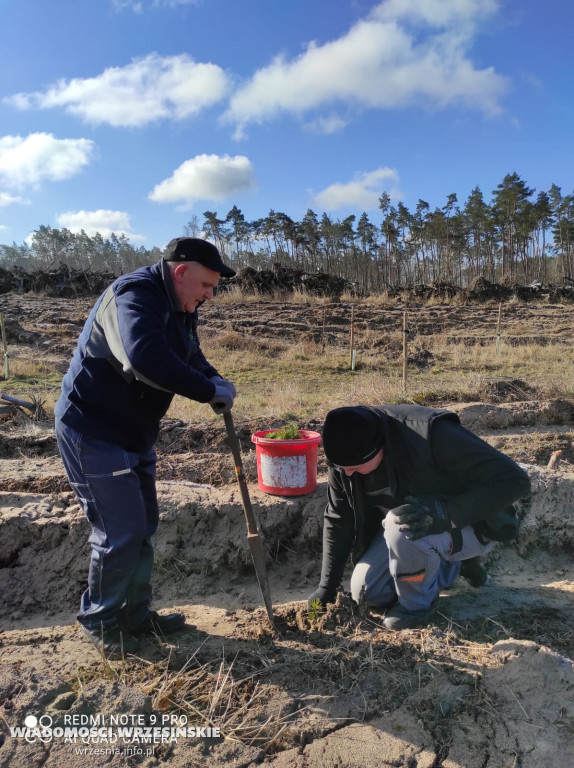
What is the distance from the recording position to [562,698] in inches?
75.2

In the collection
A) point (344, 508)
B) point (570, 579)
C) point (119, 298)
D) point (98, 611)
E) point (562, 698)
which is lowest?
point (570, 579)

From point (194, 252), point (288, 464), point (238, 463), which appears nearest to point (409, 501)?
point (238, 463)

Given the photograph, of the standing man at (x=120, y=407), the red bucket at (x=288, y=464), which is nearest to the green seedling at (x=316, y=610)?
the standing man at (x=120, y=407)

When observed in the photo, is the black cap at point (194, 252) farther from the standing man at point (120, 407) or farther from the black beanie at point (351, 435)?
the black beanie at point (351, 435)

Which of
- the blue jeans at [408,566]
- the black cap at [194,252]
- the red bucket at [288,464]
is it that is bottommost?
the blue jeans at [408,566]

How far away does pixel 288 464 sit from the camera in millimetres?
3502

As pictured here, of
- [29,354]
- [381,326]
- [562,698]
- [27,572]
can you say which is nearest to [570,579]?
[562,698]

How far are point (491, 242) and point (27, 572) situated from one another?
165 feet

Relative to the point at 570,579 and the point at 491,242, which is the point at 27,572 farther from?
the point at 491,242

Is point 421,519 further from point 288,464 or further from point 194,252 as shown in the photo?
point 194,252

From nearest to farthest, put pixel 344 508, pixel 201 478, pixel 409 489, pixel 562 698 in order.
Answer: pixel 562 698, pixel 409 489, pixel 344 508, pixel 201 478

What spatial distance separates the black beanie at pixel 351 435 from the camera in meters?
2.20

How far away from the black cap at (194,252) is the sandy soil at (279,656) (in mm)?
1749

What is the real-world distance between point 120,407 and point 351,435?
3.29 ft
